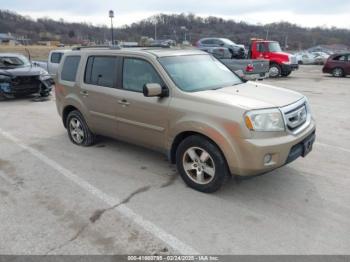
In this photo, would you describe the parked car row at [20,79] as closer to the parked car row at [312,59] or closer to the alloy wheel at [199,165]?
the alloy wheel at [199,165]

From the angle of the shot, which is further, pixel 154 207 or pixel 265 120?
pixel 154 207

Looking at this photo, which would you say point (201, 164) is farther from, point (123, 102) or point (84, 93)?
point (84, 93)

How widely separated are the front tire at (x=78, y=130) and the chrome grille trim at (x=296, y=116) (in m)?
3.46

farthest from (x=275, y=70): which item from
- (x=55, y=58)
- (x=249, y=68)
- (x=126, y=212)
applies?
(x=126, y=212)

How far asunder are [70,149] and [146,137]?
1.95m

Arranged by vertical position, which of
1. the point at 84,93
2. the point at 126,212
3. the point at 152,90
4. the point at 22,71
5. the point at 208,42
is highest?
the point at 208,42

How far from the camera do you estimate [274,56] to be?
18.4 metres

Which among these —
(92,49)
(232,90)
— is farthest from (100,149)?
(232,90)

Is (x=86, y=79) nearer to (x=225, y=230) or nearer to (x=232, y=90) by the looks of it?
(x=232, y=90)

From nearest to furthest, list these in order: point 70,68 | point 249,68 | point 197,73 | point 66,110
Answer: point 197,73 → point 70,68 → point 66,110 → point 249,68

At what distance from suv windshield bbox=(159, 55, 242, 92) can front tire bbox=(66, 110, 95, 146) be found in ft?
7.08

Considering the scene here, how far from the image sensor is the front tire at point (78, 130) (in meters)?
5.76

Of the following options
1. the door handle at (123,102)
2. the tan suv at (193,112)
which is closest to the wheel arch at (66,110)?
the tan suv at (193,112)

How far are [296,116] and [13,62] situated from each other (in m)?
11.0
